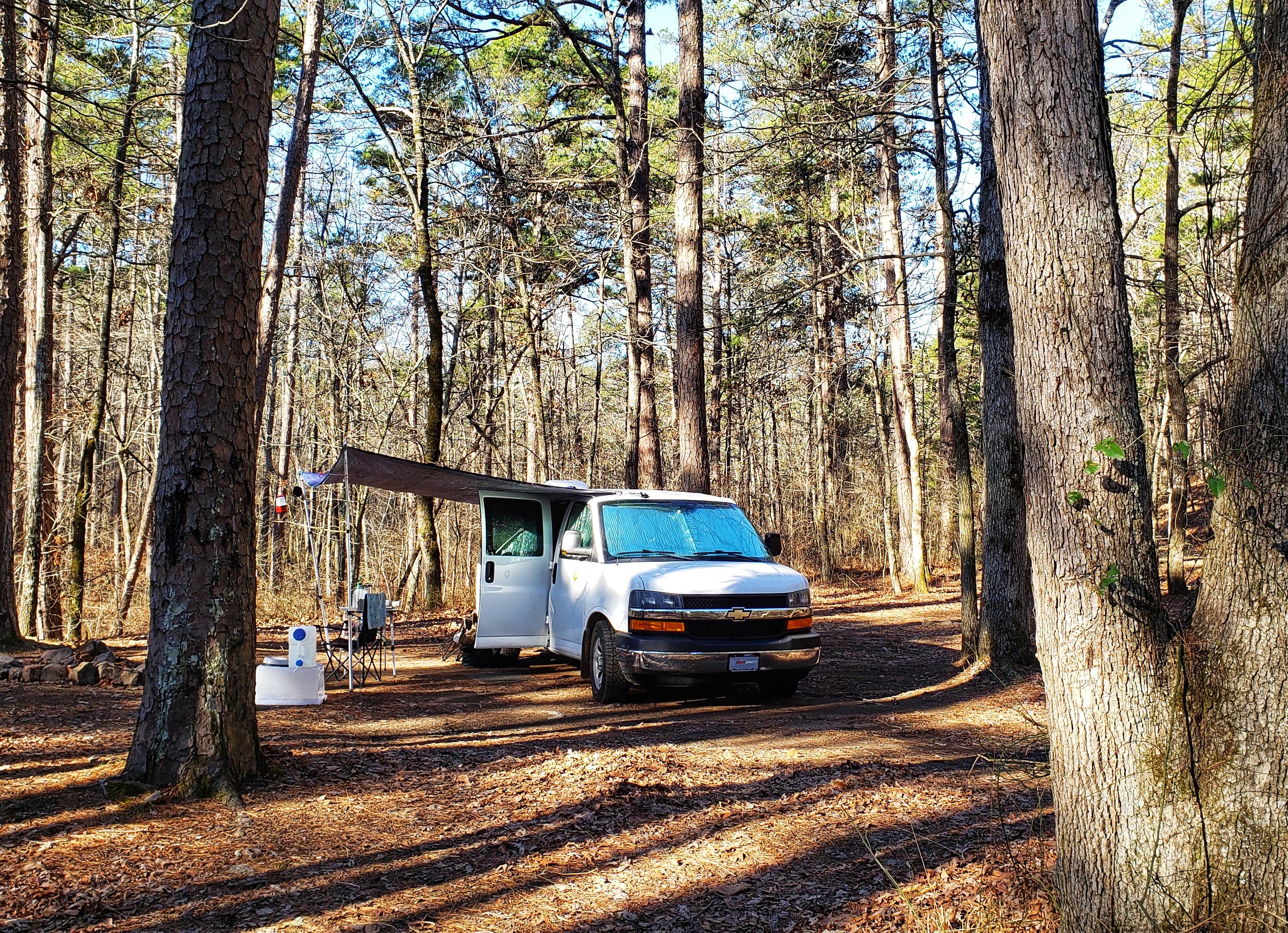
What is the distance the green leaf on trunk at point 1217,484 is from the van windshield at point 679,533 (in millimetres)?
6554

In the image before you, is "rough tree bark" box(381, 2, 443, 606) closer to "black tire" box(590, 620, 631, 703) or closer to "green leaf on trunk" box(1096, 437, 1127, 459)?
"black tire" box(590, 620, 631, 703)

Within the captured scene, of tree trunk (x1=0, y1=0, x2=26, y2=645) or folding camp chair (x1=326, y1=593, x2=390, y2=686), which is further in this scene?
tree trunk (x1=0, y1=0, x2=26, y2=645)

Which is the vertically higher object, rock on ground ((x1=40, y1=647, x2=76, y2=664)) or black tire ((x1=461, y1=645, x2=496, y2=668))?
rock on ground ((x1=40, y1=647, x2=76, y2=664))

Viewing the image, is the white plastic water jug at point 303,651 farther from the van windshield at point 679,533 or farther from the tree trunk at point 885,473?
the tree trunk at point 885,473

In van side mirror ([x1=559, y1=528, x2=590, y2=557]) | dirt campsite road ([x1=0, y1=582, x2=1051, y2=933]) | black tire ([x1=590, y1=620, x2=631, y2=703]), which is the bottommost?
dirt campsite road ([x1=0, y1=582, x2=1051, y2=933])

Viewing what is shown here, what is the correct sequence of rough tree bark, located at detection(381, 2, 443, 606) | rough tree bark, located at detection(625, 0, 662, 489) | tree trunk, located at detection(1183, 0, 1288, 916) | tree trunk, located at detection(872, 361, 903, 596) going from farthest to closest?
1. tree trunk, located at detection(872, 361, 903, 596)
2. rough tree bark, located at detection(381, 2, 443, 606)
3. rough tree bark, located at detection(625, 0, 662, 489)
4. tree trunk, located at detection(1183, 0, 1288, 916)

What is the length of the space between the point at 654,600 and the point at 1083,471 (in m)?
5.55

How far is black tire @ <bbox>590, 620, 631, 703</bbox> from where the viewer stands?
29.3 feet

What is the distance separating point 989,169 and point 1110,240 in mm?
6491

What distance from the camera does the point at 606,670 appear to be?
9055 millimetres

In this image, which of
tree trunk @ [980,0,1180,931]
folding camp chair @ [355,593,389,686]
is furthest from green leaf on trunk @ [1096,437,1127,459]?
folding camp chair @ [355,593,389,686]

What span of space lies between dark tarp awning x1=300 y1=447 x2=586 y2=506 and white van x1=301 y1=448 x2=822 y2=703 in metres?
0.02

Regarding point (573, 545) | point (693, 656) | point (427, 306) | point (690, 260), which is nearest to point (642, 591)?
point (693, 656)

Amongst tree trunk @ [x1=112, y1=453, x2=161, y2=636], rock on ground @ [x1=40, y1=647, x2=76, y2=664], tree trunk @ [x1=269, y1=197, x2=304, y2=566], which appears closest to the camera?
rock on ground @ [x1=40, y1=647, x2=76, y2=664]
